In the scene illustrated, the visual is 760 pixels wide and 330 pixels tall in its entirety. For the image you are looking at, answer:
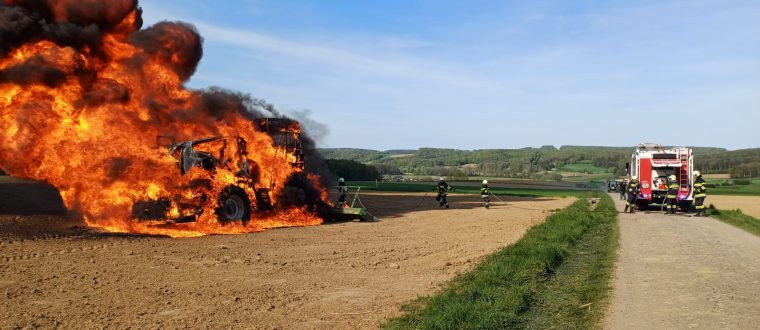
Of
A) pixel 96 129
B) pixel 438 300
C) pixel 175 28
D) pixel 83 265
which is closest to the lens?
pixel 438 300

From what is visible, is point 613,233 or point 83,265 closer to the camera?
point 83,265

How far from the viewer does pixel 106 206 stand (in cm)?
1532

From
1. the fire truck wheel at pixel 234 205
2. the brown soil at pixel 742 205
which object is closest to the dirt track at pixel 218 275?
the fire truck wheel at pixel 234 205

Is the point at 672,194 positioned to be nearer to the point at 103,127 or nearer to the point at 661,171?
the point at 661,171

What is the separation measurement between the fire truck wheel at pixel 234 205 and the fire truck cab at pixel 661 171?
20.2 meters

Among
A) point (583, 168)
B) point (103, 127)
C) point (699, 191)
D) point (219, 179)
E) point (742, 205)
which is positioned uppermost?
point (103, 127)

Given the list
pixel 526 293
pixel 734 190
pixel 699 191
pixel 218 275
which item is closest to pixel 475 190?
pixel 699 191

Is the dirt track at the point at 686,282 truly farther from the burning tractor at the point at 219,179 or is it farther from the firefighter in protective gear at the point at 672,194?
the burning tractor at the point at 219,179

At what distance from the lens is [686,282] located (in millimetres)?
9281

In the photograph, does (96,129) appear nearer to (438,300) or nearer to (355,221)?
(355,221)

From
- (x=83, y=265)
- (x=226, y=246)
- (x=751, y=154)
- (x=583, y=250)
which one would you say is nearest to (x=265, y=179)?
(x=226, y=246)

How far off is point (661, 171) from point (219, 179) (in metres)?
22.3

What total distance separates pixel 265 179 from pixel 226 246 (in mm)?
5671

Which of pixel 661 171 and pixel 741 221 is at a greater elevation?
pixel 661 171
